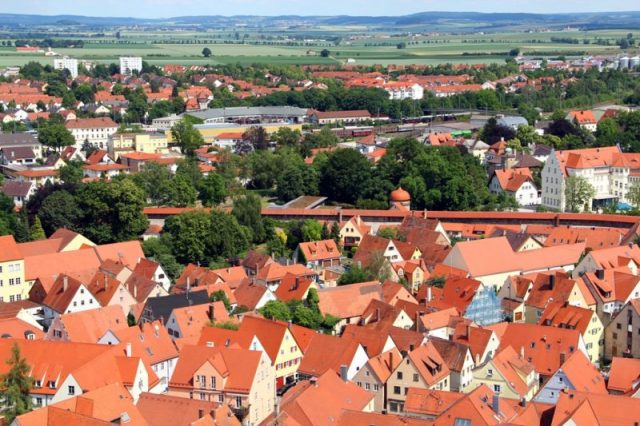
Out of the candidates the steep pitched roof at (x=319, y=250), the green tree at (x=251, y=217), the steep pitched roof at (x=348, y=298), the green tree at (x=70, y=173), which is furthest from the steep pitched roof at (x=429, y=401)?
the green tree at (x=70, y=173)

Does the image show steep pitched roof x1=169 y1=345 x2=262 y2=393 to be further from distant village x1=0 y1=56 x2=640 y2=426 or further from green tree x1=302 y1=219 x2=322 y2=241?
green tree x1=302 y1=219 x2=322 y2=241

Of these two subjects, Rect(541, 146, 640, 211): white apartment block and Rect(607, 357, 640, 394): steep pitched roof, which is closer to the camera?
Rect(607, 357, 640, 394): steep pitched roof

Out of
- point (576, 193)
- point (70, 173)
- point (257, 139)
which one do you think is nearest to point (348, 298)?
point (576, 193)

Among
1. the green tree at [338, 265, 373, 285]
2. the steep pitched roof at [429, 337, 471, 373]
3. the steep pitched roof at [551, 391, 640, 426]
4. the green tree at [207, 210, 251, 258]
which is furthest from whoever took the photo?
the green tree at [207, 210, 251, 258]

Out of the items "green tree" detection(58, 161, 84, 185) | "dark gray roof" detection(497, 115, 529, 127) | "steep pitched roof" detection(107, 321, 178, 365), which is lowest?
"dark gray roof" detection(497, 115, 529, 127)

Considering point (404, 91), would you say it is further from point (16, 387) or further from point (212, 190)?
point (16, 387)

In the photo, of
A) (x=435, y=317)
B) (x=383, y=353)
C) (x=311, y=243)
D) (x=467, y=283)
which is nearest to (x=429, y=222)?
(x=311, y=243)

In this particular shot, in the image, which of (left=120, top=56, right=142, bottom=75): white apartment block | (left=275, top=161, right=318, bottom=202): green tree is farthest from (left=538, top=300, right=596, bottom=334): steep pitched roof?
(left=120, top=56, right=142, bottom=75): white apartment block
